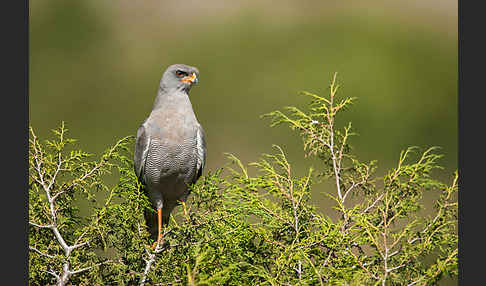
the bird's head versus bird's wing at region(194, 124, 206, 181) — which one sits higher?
the bird's head

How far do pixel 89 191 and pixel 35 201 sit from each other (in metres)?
0.13

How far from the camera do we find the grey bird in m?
1.85

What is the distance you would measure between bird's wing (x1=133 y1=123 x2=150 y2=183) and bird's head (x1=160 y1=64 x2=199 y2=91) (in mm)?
185

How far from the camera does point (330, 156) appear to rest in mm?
1499

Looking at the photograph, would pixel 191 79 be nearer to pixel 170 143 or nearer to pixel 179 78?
pixel 179 78

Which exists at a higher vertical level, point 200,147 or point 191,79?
point 191,79

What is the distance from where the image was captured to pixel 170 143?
1.84 meters

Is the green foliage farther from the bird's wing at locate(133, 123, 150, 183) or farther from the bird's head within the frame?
the bird's head

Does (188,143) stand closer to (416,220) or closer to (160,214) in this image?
(160,214)

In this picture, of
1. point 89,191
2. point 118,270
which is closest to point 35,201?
point 89,191

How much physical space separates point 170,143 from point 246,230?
670 millimetres

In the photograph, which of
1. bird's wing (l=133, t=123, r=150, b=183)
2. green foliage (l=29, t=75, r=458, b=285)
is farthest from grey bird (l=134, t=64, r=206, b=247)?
green foliage (l=29, t=75, r=458, b=285)

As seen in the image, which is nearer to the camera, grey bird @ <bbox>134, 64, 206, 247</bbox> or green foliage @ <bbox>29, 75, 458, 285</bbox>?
green foliage @ <bbox>29, 75, 458, 285</bbox>

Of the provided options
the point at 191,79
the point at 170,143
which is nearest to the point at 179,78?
the point at 191,79
